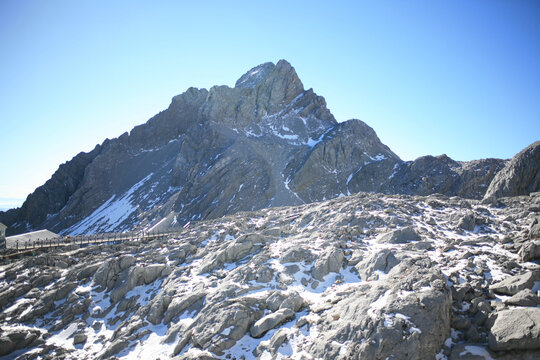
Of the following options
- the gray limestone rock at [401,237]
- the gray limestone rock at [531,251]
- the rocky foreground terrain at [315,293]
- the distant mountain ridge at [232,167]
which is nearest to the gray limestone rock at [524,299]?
the rocky foreground terrain at [315,293]

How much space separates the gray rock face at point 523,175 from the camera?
120ft

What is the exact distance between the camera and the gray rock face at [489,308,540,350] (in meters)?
7.47

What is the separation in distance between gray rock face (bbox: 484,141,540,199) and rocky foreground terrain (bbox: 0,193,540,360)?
14.9 m

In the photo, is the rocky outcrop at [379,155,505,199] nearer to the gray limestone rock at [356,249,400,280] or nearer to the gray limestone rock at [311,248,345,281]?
the gray limestone rock at [356,249,400,280]

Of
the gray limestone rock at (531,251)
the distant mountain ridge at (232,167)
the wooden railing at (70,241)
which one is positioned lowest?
the gray limestone rock at (531,251)

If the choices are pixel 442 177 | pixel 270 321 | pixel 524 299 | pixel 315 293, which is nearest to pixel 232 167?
pixel 442 177

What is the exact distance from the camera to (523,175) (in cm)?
3719

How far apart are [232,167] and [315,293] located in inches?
2955

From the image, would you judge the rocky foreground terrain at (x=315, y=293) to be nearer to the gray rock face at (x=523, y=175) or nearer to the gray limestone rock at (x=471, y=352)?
the gray limestone rock at (x=471, y=352)

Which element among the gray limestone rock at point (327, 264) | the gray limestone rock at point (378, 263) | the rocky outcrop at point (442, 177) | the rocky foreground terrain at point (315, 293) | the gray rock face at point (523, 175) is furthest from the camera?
the rocky outcrop at point (442, 177)

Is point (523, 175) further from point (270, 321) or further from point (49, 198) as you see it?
point (49, 198)

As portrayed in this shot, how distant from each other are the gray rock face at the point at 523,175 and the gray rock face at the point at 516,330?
3696 cm

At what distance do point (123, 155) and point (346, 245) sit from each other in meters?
128

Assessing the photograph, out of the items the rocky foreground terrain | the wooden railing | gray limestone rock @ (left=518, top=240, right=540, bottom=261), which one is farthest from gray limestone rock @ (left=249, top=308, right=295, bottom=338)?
the wooden railing
